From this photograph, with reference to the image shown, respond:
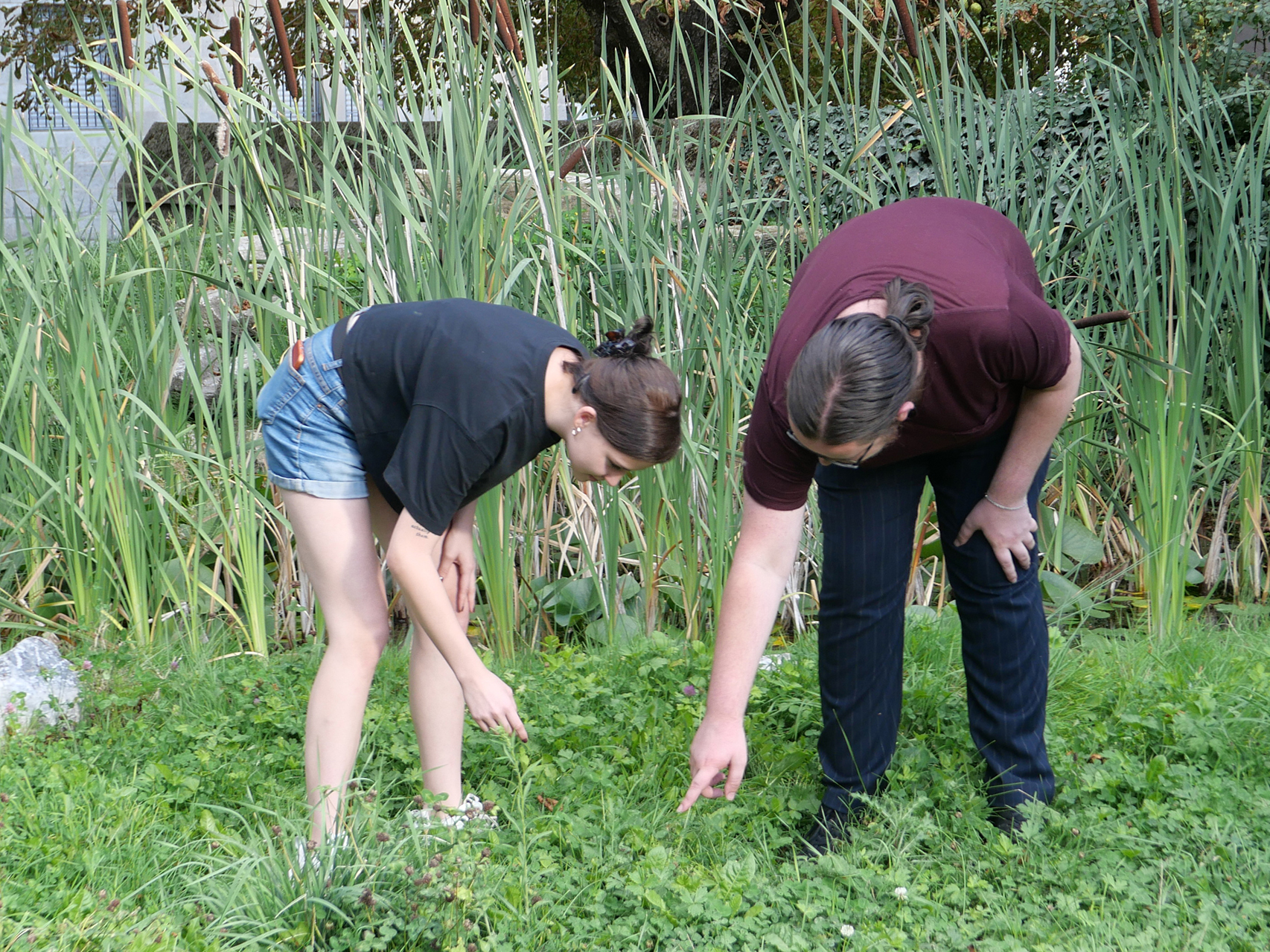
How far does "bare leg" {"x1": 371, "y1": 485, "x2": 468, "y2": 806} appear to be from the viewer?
1.98 m

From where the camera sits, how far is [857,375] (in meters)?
1.43

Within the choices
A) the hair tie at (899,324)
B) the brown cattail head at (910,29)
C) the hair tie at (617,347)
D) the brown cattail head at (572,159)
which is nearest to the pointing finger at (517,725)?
the hair tie at (617,347)

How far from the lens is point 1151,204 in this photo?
9.21ft

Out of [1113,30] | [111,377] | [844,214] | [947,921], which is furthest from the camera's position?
[1113,30]

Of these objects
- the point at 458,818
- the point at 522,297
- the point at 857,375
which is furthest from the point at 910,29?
the point at 458,818

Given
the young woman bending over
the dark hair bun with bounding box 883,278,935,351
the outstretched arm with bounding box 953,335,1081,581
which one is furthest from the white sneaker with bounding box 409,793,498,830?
the dark hair bun with bounding box 883,278,935,351

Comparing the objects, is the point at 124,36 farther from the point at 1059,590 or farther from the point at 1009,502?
the point at 1059,590

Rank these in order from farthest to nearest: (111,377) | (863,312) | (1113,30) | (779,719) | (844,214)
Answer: (1113,30) → (844,214) → (111,377) → (779,719) → (863,312)

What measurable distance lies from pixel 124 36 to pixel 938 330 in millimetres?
2272

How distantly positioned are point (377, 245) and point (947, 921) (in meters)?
2.04

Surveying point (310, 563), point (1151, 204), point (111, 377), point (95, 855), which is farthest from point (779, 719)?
point (111, 377)

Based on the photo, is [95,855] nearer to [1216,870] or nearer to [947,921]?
[947,921]

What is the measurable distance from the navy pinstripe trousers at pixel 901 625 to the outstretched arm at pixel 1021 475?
30 mm

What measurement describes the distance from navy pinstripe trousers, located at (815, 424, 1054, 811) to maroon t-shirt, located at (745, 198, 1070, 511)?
0.32ft
